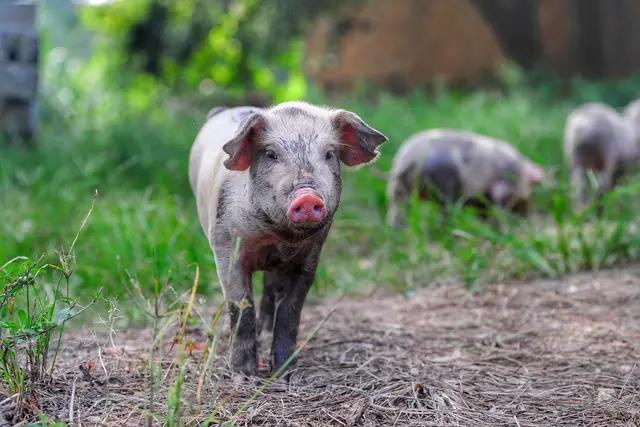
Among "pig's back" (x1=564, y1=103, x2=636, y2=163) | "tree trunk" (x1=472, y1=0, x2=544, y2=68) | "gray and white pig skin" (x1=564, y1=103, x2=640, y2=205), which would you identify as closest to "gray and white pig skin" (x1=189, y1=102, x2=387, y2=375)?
"gray and white pig skin" (x1=564, y1=103, x2=640, y2=205)

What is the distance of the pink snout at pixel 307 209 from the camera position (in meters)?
2.83

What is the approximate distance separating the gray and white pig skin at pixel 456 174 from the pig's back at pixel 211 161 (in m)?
1.93

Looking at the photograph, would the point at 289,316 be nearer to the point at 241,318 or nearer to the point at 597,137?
the point at 241,318

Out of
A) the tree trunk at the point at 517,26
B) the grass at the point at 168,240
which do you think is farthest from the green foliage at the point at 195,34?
the grass at the point at 168,240

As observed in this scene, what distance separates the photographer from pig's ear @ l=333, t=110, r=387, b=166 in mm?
3279

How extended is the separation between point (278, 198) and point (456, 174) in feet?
9.68

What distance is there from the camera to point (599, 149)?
686cm

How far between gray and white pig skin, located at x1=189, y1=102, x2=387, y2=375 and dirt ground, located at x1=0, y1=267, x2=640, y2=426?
23 cm

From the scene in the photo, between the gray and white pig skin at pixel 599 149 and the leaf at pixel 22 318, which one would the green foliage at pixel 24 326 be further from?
the gray and white pig skin at pixel 599 149

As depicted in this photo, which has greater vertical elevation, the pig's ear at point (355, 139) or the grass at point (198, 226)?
the pig's ear at point (355, 139)

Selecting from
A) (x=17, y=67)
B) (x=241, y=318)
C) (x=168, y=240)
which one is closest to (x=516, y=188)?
(x=168, y=240)

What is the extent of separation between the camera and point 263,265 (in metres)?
3.46

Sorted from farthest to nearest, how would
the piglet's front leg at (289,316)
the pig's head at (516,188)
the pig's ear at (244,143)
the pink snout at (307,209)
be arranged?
the pig's head at (516,188) < the piglet's front leg at (289,316) < the pig's ear at (244,143) < the pink snout at (307,209)

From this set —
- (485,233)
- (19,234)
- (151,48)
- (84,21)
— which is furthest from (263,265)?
(84,21)
